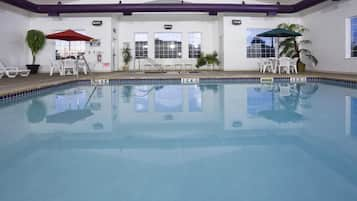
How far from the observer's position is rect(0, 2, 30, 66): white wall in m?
12.0

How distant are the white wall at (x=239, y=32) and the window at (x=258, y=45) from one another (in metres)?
0.24

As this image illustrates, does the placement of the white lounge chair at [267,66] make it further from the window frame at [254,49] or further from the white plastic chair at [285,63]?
the window frame at [254,49]

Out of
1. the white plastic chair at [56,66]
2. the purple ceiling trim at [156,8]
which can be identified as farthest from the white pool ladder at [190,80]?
the white plastic chair at [56,66]

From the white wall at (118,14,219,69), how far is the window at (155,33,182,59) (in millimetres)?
222

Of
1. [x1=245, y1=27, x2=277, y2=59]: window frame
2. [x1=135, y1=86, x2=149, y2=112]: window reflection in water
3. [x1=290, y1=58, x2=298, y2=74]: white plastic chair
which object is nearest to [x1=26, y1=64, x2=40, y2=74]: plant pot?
[x1=135, y1=86, x2=149, y2=112]: window reflection in water

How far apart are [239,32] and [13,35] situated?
9.50m

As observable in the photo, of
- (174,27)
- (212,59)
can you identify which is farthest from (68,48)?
(212,59)

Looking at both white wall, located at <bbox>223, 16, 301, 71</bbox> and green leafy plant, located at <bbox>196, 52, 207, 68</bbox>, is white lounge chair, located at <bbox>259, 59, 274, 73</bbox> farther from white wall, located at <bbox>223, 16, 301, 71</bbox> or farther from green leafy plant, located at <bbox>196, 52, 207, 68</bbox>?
green leafy plant, located at <bbox>196, 52, 207, 68</bbox>

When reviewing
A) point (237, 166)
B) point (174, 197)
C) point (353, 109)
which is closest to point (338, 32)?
point (353, 109)

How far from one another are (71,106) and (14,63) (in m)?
8.43

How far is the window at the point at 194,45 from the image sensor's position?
52.3 feet

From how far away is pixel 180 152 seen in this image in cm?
305

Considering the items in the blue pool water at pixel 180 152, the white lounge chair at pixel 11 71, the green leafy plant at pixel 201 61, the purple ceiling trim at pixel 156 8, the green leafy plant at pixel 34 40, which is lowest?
the blue pool water at pixel 180 152

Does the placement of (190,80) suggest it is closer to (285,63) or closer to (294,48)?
(285,63)
